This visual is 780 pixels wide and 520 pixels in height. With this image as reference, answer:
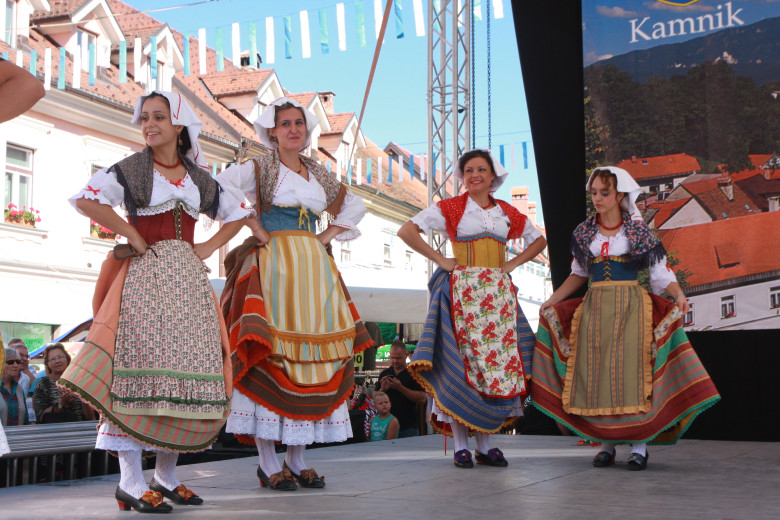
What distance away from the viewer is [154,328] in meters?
3.03

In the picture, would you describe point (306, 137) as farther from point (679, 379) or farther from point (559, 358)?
point (679, 379)

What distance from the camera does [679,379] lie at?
4211mm

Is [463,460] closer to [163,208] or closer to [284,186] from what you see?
[284,186]

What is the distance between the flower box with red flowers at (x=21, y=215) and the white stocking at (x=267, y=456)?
1112cm

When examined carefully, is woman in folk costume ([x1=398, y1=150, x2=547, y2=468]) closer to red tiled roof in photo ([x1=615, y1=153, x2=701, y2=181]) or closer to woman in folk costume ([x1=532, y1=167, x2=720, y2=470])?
woman in folk costume ([x1=532, y1=167, x2=720, y2=470])

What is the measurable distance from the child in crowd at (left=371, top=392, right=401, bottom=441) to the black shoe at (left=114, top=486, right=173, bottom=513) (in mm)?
3225

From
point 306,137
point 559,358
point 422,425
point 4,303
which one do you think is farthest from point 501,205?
point 4,303

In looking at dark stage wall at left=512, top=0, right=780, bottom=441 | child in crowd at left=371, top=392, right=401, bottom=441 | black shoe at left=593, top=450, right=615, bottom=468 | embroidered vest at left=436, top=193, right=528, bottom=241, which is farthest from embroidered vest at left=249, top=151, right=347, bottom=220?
child in crowd at left=371, top=392, right=401, bottom=441

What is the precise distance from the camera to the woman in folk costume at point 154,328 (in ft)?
9.71

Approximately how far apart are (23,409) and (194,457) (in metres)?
1.26

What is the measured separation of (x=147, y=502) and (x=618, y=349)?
2.35 metres

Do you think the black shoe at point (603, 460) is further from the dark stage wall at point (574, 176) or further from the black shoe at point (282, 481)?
the dark stage wall at point (574, 176)

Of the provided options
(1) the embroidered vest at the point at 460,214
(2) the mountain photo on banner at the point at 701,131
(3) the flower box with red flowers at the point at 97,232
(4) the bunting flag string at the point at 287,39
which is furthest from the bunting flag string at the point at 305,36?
(3) the flower box with red flowers at the point at 97,232

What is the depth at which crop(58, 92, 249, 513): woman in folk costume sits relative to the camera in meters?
2.96
